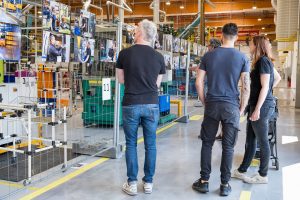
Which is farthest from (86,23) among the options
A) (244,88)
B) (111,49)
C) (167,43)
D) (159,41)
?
(167,43)

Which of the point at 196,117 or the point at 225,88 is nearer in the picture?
the point at 225,88

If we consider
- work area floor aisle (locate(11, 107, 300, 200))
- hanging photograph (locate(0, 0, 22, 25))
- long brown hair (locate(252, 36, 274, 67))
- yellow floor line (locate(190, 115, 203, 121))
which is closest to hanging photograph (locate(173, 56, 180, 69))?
yellow floor line (locate(190, 115, 203, 121))

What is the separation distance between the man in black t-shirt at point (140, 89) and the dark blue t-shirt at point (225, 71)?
509mm

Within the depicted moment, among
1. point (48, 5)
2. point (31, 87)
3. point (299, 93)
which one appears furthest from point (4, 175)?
point (299, 93)

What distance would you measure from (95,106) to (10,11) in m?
3.99

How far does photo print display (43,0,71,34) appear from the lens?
3406 mm

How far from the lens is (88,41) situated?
408 cm

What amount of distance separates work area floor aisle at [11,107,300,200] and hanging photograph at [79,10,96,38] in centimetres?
170

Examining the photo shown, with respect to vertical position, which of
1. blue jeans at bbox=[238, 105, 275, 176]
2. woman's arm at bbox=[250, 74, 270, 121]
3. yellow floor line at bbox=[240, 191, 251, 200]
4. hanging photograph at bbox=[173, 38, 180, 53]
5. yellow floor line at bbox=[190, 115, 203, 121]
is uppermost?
hanging photograph at bbox=[173, 38, 180, 53]

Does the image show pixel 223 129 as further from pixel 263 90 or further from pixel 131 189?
pixel 131 189

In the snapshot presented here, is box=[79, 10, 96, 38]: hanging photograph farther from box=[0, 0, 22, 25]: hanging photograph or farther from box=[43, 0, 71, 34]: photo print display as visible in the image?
box=[0, 0, 22, 25]: hanging photograph

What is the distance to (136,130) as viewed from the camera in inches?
131

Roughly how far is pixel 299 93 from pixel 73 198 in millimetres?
9600

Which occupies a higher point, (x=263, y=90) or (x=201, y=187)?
(x=263, y=90)
